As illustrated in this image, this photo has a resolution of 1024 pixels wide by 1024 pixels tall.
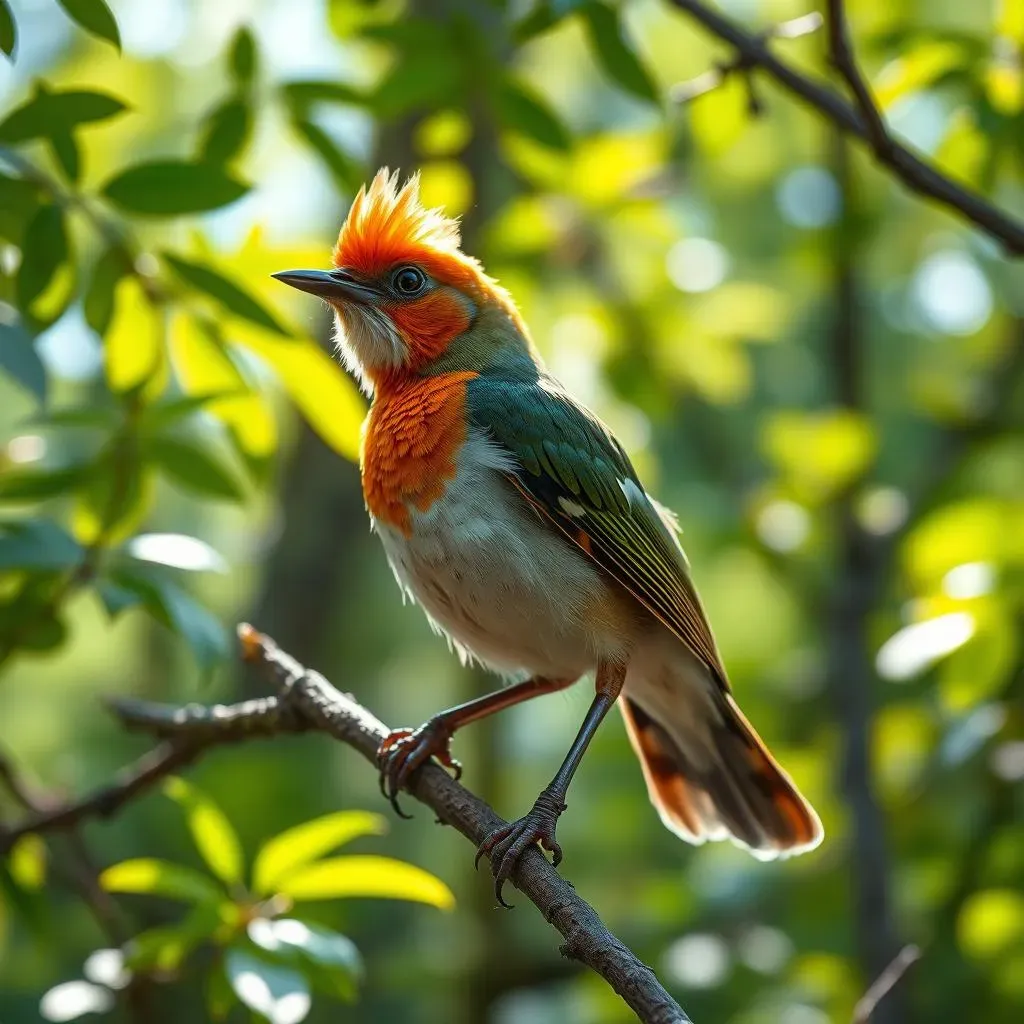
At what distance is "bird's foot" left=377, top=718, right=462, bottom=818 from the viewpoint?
443 centimetres

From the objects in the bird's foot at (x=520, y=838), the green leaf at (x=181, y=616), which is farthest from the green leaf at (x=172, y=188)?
the bird's foot at (x=520, y=838)

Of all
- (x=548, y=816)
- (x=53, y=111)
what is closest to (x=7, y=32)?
(x=53, y=111)

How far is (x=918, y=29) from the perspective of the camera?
208 inches

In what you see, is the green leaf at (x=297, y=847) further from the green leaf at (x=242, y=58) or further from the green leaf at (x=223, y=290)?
the green leaf at (x=242, y=58)

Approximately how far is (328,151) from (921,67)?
7.34ft

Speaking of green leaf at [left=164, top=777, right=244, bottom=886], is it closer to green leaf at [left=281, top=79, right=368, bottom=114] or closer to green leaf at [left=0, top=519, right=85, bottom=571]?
green leaf at [left=0, top=519, right=85, bottom=571]

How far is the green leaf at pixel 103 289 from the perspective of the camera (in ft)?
13.8

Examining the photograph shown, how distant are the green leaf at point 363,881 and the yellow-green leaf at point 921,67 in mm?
3260

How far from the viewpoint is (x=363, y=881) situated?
4.27 m

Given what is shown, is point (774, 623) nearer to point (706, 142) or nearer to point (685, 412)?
point (685, 412)

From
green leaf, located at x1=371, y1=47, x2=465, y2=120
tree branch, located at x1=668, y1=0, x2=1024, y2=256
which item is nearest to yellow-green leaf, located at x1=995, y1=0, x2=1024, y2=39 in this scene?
tree branch, located at x1=668, y1=0, x2=1024, y2=256

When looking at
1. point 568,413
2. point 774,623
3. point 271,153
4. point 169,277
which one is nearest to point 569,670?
point 568,413

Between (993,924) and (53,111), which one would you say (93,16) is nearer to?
(53,111)

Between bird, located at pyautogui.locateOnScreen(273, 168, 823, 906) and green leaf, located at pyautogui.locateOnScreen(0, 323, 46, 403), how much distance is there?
1.30 m
